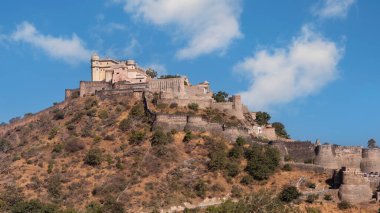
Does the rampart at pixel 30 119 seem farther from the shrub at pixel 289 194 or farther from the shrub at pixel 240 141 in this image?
the shrub at pixel 289 194

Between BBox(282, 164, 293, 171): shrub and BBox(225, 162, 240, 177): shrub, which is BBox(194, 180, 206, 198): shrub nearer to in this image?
BBox(225, 162, 240, 177): shrub

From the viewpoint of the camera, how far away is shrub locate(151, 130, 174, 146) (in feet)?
204

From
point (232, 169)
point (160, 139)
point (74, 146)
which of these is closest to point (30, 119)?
point (74, 146)

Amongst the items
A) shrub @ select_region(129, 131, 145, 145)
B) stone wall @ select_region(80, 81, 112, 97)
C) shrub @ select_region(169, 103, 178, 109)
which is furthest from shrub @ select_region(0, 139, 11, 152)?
shrub @ select_region(169, 103, 178, 109)

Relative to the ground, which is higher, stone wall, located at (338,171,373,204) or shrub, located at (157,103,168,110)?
shrub, located at (157,103,168,110)

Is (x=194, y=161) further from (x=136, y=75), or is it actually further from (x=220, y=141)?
(x=136, y=75)

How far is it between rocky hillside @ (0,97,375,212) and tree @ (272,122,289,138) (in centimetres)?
1194

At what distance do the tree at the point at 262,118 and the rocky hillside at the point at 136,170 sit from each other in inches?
435

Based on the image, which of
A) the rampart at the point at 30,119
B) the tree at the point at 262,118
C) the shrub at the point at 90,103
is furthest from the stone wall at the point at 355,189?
the rampart at the point at 30,119

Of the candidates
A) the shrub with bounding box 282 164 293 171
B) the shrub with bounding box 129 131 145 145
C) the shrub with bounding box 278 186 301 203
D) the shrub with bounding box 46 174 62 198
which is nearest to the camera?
the shrub with bounding box 278 186 301 203

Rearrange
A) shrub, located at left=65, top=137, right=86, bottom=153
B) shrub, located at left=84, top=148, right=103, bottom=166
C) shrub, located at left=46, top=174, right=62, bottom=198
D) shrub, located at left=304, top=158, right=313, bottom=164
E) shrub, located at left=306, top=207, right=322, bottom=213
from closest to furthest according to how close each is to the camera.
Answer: shrub, located at left=306, top=207, right=322, bottom=213, shrub, located at left=46, top=174, right=62, bottom=198, shrub, located at left=84, top=148, right=103, bottom=166, shrub, located at left=304, top=158, right=313, bottom=164, shrub, located at left=65, top=137, right=86, bottom=153

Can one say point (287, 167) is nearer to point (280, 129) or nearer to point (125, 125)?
point (125, 125)

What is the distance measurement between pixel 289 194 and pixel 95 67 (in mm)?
33062

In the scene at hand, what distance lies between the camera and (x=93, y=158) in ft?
Result: 203
